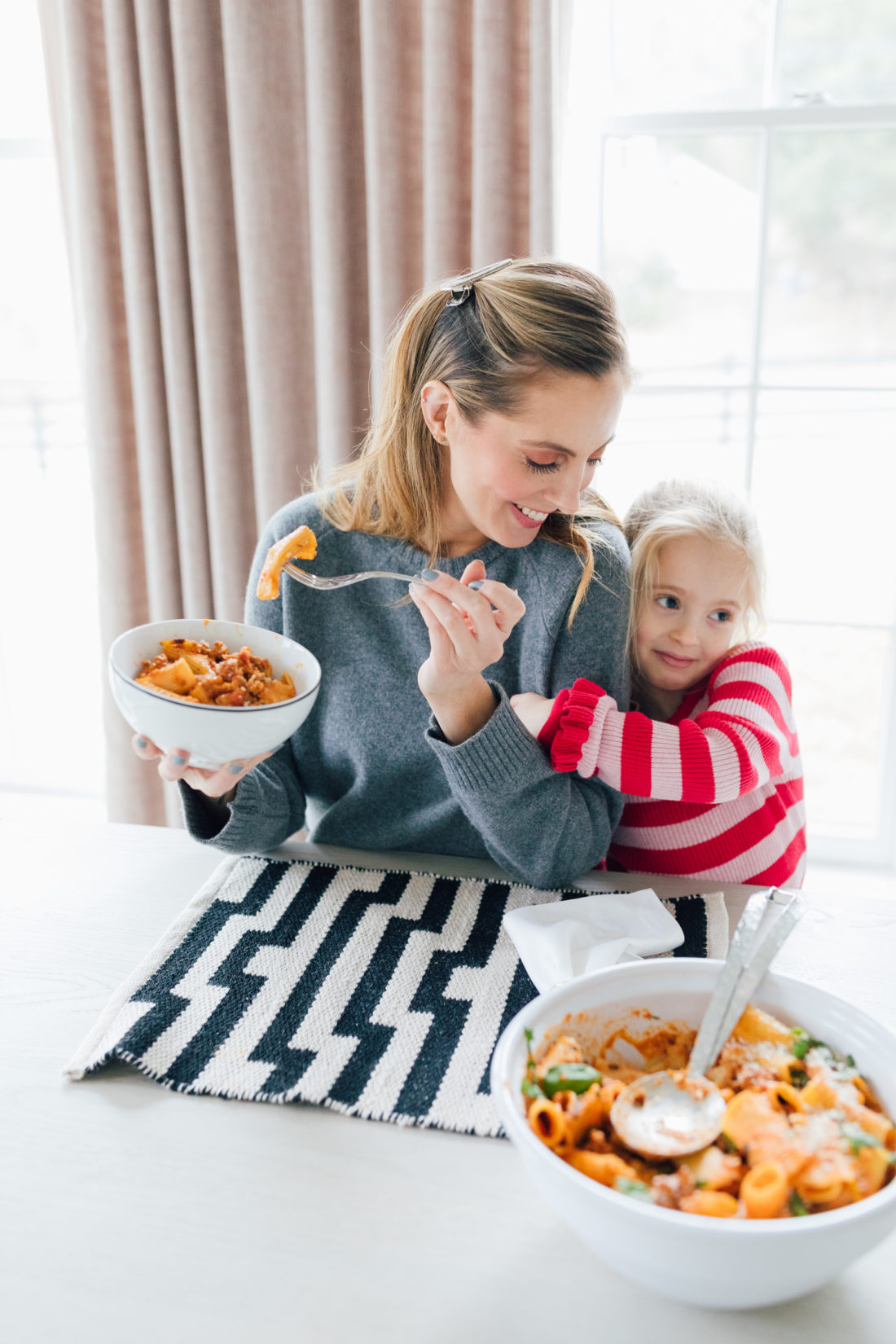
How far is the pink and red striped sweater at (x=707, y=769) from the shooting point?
1143 mm

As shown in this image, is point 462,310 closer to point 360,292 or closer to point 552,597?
point 552,597

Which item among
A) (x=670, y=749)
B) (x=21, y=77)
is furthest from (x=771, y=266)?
(x=21, y=77)

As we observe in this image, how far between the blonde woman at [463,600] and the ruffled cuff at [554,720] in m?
0.04

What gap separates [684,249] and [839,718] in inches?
45.9

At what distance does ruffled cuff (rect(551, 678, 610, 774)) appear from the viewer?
112 centimetres

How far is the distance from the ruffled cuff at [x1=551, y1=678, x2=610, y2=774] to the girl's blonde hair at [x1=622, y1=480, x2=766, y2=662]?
181mm

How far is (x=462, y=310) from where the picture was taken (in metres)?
1.17

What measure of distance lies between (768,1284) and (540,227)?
1.64m

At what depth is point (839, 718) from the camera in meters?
2.41

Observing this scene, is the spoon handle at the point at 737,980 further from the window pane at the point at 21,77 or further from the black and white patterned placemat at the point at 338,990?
the window pane at the point at 21,77

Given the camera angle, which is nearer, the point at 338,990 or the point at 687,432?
the point at 338,990

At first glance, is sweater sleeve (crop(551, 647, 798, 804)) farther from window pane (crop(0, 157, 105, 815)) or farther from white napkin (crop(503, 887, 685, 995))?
window pane (crop(0, 157, 105, 815))

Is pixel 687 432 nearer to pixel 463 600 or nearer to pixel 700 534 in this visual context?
pixel 700 534

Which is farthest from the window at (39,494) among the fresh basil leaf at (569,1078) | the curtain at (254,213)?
the fresh basil leaf at (569,1078)
